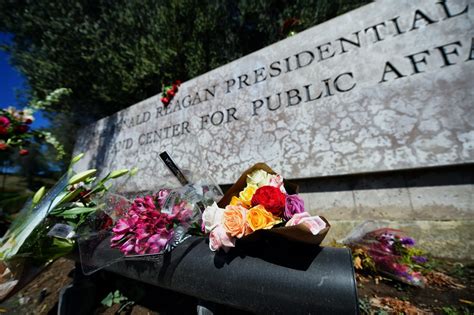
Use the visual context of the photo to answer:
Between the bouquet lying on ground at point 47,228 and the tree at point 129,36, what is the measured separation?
5461 millimetres

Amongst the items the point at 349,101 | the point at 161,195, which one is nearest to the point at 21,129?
the point at 161,195

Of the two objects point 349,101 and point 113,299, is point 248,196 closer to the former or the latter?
point 113,299

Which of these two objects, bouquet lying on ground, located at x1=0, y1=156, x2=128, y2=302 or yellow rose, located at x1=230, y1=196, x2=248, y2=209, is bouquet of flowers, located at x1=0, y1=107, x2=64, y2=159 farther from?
yellow rose, located at x1=230, y1=196, x2=248, y2=209

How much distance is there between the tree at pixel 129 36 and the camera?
585 cm

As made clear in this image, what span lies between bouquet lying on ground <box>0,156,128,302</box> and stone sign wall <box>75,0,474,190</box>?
0.35 meters

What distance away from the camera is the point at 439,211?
81.9 inches

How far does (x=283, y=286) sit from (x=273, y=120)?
2.36 meters

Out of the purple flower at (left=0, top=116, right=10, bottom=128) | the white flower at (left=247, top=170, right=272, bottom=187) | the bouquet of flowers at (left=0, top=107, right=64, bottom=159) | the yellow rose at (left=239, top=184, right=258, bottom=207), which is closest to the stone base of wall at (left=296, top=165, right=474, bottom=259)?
the white flower at (left=247, top=170, right=272, bottom=187)

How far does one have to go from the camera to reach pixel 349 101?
2.52 meters

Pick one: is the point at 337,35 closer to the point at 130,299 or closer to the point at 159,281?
the point at 159,281

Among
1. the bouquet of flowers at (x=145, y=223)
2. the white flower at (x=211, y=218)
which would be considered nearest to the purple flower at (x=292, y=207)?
the white flower at (x=211, y=218)

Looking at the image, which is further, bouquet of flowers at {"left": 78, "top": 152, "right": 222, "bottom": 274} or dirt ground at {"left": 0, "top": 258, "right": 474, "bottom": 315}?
dirt ground at {"left": 0, "top": 258, "right": 474, "bottom": 315}

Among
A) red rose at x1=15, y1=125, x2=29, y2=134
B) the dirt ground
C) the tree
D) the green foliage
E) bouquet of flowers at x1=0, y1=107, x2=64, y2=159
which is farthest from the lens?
the tree

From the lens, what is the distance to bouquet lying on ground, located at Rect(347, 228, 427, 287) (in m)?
1.64
